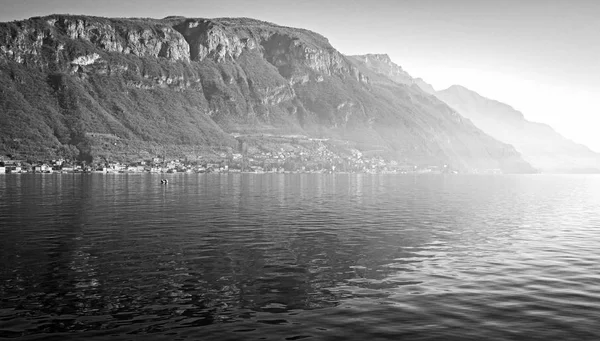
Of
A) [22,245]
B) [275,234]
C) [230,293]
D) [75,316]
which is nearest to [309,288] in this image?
[230,293]

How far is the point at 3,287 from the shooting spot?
2434 cm

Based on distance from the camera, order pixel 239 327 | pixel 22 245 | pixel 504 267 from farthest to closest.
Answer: pixel 22 245
pixel 504 267
pixel 239 327

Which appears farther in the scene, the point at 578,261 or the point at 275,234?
the point at 275,234

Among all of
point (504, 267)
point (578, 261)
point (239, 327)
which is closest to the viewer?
point (239, 327)

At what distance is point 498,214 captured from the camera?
69.8 meters

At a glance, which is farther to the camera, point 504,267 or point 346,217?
point 346,217

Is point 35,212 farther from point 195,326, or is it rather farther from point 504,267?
point 504,267

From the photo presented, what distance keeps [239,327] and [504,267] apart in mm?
21135

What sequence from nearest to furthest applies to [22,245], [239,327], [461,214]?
[239,327]
[22,245]
[461,214]

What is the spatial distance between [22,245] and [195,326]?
25.9m

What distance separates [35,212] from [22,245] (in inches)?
1098

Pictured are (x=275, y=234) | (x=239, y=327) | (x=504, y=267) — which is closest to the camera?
(x=239, y=327)

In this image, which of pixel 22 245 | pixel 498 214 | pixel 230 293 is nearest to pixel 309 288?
pixel 230 293

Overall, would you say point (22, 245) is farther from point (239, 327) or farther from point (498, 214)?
point (498, 214)
